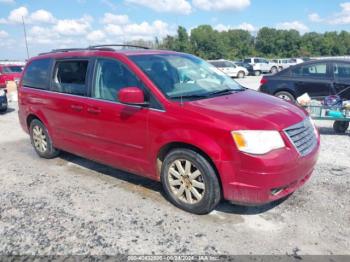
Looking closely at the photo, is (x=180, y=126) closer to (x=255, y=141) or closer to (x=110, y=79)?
(x=255, y=141)

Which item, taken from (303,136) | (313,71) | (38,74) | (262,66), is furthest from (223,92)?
(262,66)

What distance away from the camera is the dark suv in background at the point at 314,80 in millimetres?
7930

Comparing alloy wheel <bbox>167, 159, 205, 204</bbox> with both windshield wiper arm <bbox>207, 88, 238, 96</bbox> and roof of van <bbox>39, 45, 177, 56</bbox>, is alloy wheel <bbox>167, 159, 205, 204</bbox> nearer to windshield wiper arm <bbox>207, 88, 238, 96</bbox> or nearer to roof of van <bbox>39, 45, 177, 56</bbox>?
windshield wiper arm <bbox>207, 88, 238, 96</bbox>

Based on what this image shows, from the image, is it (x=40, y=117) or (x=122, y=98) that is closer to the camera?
(x=122, y=98)

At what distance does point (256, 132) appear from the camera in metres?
3.10

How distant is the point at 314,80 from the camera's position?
8234 mm

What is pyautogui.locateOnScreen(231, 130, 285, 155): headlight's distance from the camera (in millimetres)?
3066

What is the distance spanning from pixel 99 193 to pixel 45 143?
1955mm

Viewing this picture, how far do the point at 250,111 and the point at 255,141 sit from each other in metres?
0.45

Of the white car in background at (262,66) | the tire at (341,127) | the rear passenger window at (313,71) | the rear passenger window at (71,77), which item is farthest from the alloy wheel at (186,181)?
the white car in background at (262,66)

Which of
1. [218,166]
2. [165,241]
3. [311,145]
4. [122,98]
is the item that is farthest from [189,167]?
[311,145]

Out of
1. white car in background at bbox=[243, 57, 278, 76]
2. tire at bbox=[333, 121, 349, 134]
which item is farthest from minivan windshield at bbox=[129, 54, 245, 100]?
white car in background at bbox=[243, 57, 278, 76]

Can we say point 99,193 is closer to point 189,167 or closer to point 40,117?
point 189,167

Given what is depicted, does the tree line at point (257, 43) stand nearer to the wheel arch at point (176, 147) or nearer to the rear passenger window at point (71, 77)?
the rear passenger window at point (71, 77)
